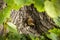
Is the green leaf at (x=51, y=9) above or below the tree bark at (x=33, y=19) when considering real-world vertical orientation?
above

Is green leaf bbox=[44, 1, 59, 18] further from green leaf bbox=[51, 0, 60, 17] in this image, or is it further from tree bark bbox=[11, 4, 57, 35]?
tree bark bbox=[11, 4, 57, 35]

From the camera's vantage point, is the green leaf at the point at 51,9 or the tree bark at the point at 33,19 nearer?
A: the green leaf at the point at 51,9

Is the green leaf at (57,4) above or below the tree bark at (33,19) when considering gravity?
above

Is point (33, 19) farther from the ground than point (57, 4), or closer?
closer

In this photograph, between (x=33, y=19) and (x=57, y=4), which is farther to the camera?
(x=33, y=19)

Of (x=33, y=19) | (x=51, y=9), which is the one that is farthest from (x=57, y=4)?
(x=33, y=19)

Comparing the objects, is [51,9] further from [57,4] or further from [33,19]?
[33,19]

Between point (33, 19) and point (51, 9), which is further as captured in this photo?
point (33, 19)

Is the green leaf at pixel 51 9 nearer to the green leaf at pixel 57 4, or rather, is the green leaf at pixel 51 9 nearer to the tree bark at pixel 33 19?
the green leaf at pixel 57 4

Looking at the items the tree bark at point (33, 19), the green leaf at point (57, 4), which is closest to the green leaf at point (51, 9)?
the green leaf at point (57, 4)
